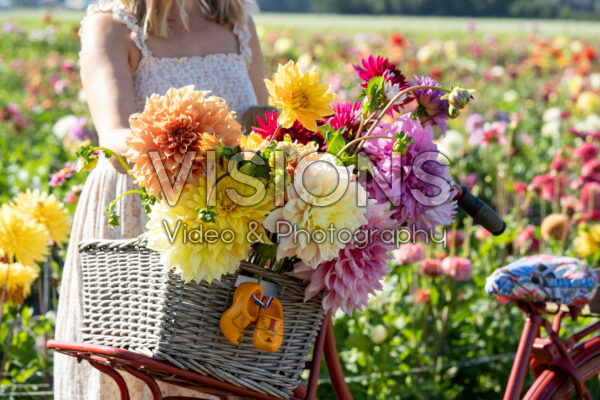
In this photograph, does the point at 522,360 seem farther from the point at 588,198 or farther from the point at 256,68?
the point at 588,198

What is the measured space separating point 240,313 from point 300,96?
0.36 m

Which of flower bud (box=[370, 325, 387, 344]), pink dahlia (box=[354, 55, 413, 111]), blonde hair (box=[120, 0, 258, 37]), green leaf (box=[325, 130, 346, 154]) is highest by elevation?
blonde hair (box=[120, 0, 258, 37])

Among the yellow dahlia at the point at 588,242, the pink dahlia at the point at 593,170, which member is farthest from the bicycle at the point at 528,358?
the pink dahlia at the point at 593,170

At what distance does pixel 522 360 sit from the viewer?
69.0 inches

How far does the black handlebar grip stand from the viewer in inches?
55.9

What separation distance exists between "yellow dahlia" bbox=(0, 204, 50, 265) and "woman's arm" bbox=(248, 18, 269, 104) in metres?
0.72

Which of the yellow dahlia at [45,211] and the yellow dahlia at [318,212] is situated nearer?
the yellow dahlia at [318,212]

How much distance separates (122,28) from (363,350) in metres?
1.52

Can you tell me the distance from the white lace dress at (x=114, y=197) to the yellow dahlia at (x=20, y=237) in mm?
90

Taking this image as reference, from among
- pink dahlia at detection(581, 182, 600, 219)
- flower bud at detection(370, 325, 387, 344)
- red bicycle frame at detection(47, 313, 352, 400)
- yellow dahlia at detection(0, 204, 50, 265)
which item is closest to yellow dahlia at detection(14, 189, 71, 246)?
yellow dahlia at detection(0, 204, 50, 265)

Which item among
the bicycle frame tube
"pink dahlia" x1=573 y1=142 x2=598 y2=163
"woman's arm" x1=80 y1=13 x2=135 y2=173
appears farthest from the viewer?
"pink dahlia" x1=573 y1=142 x2=598 y2=163

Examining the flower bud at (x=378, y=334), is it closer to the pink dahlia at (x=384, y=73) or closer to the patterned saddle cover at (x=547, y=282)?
the patterned saddle cover at (x=547, y=282)

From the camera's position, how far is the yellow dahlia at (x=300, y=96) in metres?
1.18

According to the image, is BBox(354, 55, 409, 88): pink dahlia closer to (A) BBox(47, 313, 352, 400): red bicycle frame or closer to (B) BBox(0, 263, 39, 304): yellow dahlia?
(A) BBox(47, 313, 352, 400): red bicycle frame
